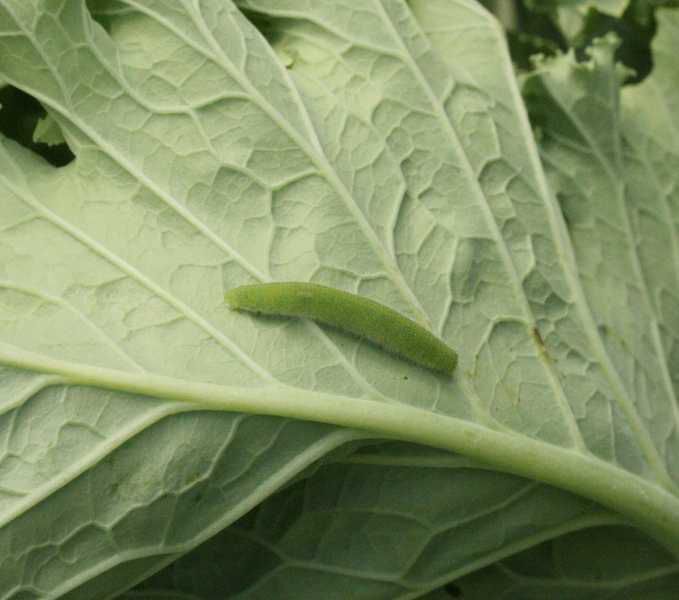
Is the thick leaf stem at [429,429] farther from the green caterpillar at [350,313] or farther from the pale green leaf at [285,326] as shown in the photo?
the green caterpillar at [350,313]

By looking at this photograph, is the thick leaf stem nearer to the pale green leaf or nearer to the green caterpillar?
the pale green leaf

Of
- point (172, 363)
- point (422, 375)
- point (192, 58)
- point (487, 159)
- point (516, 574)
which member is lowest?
point (516, 574)

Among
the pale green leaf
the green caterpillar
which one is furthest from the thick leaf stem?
the green caterpillar

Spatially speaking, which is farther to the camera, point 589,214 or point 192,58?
point 589,214

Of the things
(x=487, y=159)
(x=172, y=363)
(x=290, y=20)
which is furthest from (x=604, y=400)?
(x=290, y=20)

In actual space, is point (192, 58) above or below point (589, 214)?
above

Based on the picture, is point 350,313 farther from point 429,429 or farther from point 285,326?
point 429,429

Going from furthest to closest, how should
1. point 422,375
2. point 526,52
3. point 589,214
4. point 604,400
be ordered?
1. point 526,52
2. point 589,214
3. point 604,400
4. point 422,375

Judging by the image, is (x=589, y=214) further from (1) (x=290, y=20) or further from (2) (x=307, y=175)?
(1) (x=290, y=20)
